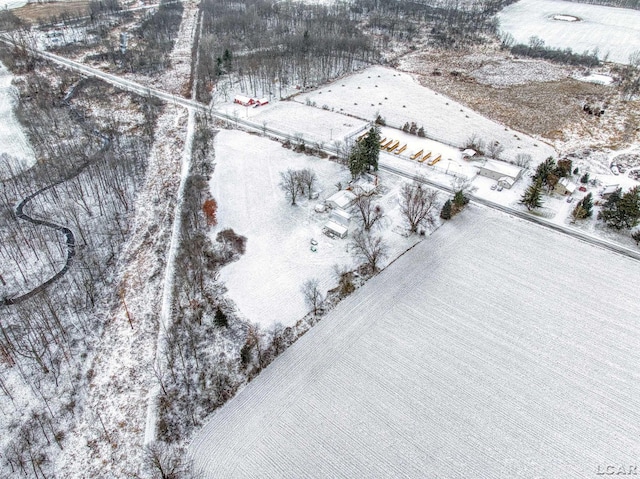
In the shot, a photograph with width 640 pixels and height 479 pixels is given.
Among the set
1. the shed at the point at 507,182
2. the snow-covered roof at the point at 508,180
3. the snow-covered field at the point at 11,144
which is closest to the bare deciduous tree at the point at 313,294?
the shed at the point at 507,182

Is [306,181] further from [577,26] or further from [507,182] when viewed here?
[577,26]

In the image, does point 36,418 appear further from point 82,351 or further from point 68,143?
point 68,143

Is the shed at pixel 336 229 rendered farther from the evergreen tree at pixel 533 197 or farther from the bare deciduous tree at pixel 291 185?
the evergreen tree at pixel 533 197

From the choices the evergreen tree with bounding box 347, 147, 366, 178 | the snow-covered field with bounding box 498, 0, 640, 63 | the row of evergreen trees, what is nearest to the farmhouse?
the row of evergreen trees

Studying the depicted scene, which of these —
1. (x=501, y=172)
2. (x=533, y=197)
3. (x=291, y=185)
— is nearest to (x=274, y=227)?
(x=291, y=185)

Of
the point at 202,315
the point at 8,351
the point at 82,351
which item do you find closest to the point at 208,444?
the point at 202,315

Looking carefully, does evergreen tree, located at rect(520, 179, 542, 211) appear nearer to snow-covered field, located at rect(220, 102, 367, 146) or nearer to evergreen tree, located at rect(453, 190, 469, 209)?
evergreen tree, located at rect(453, 190, 469, 209)
